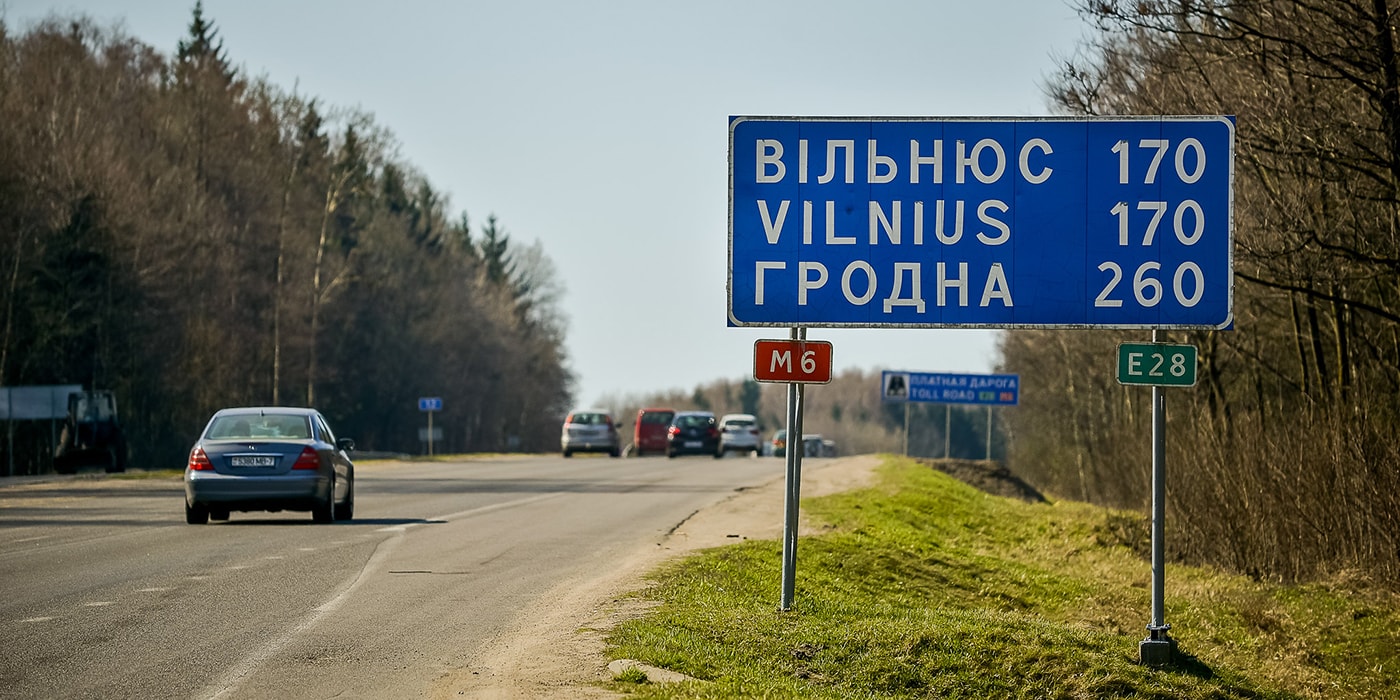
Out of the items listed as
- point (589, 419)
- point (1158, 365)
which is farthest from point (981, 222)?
point (589, 419)

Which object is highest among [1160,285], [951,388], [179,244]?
[179,244]

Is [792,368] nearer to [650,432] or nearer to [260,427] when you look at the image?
[260,427]

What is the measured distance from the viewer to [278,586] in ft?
47.5

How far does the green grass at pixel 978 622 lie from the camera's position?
468 inches

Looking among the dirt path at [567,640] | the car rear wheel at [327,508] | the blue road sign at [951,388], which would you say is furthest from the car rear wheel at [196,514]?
the blue road sign at [951,388]

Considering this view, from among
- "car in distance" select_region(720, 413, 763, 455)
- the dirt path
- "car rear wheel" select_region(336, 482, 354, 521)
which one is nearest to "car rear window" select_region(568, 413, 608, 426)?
"car in distance" select_region(720, 413, 763, 455)

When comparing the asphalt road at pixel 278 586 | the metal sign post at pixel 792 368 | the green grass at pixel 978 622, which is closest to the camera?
the asphalt road at pixel 278 586

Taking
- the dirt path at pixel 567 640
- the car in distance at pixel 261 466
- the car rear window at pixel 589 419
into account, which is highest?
the car rear window at pixel 589 419

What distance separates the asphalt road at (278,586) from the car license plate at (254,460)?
2.79ft

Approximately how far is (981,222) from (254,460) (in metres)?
10.3

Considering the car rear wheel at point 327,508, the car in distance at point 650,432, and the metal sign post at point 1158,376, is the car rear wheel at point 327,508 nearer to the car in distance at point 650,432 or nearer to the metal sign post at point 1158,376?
the metal sign post at point 1158,376

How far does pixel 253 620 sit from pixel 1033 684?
578 cm

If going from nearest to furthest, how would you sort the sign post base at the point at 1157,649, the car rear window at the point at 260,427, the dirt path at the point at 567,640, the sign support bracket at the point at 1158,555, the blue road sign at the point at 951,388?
the dirt path at the point at 567,640
the sign support bracket at the point at 1158,555
the sign post base at the point at 1157,649
the car rear window at the point at 260,427
the blue road sign at the point at 951,388

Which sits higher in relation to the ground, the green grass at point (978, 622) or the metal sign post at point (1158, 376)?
the metal sign post at point (1158, 376)
